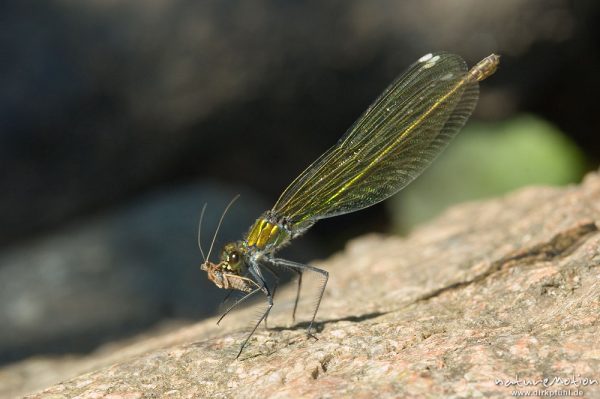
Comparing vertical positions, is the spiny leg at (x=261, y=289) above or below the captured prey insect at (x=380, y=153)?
below

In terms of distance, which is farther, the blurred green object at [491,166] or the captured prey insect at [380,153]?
the blurred green object at [491,166]

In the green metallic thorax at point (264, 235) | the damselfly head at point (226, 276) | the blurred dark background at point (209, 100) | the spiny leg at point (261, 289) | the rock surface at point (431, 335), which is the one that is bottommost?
the rock surface at point (431, 335)

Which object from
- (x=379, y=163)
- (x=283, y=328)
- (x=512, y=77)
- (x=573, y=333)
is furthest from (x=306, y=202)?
(x=512, y=77)

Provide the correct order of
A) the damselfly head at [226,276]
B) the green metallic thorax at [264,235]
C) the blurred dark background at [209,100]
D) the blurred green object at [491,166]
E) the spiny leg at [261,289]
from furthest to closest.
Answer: the blurred dark background at [209,100], the blurred green object at [491,166], the green metallic thorax at [264,235], the damselfly head at [226,276], the spiny leg at [261,289]

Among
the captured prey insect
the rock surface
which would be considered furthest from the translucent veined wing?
the rock surface

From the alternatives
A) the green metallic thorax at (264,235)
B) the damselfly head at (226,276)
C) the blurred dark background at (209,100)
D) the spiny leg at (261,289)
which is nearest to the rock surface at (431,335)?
the spiny leg at (261,289)

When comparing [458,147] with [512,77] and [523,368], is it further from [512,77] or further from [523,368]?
[523,368]

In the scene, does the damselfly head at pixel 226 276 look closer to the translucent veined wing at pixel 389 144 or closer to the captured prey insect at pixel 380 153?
the captured prey insect at pixel 380 153
